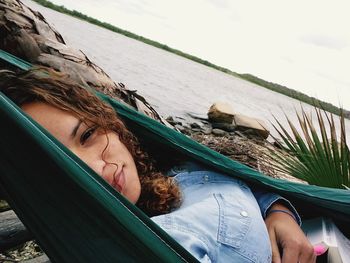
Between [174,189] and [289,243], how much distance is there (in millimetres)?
450

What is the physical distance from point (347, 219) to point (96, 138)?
3.29 ft

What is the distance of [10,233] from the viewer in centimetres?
168

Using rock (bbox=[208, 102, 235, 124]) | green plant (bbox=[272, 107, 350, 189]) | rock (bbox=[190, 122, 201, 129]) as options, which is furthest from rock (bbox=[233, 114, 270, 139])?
green plant (bbox=[272, 107, 350, 189])

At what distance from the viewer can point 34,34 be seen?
244 centimetres

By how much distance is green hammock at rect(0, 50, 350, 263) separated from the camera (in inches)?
31.4

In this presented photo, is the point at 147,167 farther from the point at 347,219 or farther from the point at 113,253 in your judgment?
the point at 347,219

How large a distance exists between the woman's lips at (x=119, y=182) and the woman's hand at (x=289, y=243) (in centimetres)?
53

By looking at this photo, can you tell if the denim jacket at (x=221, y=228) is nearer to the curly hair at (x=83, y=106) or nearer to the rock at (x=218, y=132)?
the curly hair at (x=83, y=106)

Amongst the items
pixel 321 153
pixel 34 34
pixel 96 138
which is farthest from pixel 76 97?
pixel 321 153

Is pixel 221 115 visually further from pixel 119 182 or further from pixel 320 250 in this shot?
pixel 119 182

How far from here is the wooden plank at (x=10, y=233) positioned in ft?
5.46

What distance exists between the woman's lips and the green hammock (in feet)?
0.80

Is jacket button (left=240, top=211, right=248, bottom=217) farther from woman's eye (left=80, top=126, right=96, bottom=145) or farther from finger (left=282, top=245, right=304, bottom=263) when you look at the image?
woman's eye (left=80, top=126, right=96, bottom=145)

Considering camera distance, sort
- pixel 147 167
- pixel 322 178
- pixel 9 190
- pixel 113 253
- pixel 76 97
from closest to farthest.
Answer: pixel 113 253 < pixel 9 190 < pixel 76 97 < pixel 147 167 < pixel 322 178
